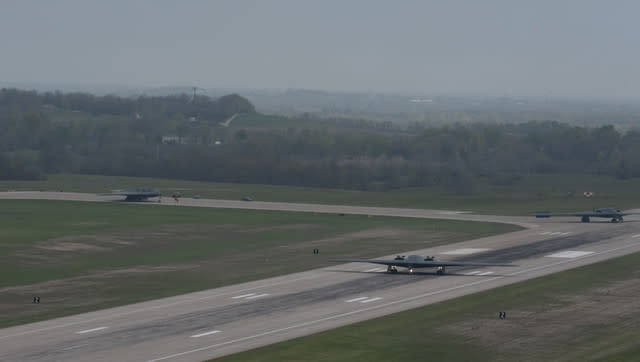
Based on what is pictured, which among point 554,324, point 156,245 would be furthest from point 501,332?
point 156,245

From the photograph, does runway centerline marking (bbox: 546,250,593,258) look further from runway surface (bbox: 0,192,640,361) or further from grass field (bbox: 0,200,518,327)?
grass field (bbox: 0,200,518,327)

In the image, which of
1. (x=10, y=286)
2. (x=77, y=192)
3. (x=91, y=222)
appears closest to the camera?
(x=10, y=286)

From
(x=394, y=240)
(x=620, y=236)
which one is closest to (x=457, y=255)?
(x=394, y=240)

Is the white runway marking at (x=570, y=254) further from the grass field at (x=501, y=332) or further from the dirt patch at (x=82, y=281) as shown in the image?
the dirt patch at (x=82, y=281)

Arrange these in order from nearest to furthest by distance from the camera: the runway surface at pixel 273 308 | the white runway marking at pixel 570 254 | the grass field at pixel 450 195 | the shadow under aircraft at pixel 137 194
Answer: the runway surface at pixel 273 308, the white runway marking at pixel 570 254, the shadow under aircraft at pixel 137 194, the grass field at pixel 450 195

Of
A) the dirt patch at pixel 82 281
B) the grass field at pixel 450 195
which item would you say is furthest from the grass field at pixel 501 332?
the grass field at pixel 450 195

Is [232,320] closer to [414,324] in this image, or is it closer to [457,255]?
[414,324]

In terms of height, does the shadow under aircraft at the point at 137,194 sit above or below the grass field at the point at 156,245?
above
